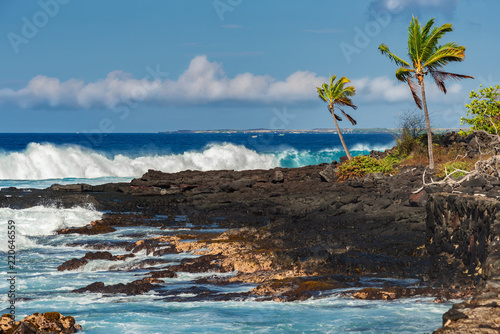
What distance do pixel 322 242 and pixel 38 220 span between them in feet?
35.1

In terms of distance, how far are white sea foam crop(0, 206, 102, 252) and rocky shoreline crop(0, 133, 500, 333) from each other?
0.79 meters

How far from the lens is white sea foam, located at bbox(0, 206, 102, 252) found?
58.1 feet

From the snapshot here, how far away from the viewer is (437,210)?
13.9 meters

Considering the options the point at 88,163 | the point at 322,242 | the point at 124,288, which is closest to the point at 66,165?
the point at 88,163

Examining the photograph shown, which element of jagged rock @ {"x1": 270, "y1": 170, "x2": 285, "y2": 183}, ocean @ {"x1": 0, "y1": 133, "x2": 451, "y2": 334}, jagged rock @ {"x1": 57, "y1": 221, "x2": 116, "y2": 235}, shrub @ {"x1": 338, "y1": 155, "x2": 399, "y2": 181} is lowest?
ocean @ {"x1": 0, "y1": 133, "x2": 451, "y2": 334}

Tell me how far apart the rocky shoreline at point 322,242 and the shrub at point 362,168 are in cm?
356

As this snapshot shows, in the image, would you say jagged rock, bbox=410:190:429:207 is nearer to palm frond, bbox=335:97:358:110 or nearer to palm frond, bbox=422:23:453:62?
palm frond, bbox=422:23:453:62

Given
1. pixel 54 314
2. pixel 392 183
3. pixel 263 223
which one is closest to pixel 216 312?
pixel 54 314

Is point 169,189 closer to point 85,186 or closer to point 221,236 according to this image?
point 85,186

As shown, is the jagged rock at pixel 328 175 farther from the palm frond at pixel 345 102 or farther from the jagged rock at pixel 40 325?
the jagged rock at pixel 40 325

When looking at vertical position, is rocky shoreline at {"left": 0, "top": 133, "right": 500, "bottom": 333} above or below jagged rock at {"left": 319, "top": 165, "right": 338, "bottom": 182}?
below

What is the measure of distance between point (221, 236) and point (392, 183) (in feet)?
36.7

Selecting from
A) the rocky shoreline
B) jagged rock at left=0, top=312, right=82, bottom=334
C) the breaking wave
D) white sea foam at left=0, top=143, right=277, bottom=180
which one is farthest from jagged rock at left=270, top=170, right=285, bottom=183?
jagged rock at left=0, top=312, right=82, bottom=334

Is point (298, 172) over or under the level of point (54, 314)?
over
